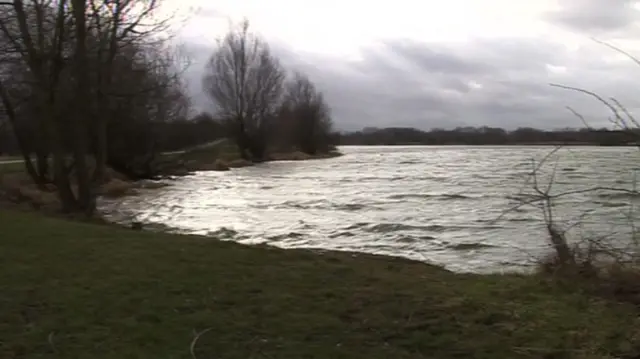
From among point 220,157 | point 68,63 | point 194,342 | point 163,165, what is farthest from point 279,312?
point 220,157

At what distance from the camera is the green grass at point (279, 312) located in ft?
14.5

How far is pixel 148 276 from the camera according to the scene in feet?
21.8

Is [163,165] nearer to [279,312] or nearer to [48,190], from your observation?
[48,190]

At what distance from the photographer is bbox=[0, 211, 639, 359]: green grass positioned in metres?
4.41

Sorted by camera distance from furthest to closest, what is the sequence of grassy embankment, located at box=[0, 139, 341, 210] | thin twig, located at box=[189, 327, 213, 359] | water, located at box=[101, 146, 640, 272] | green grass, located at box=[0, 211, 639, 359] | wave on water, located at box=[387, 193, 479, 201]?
wave on water, located at box=[387, 193, 479, 201], grassy embankment, located at box=[0, 139, 341, 210], water, located at box=[101, 146, 640, 272], green grass, located at box=[0, 211, 639, 359], thin twig, located at box=[189, 327, 213, 359]

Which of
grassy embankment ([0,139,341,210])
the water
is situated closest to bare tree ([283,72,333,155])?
grassy embankment ([0,139,341,210])

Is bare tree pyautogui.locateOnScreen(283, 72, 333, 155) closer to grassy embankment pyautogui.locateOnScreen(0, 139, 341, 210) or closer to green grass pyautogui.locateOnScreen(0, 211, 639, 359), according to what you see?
grassy embankment pyautogui.locateOnScreen(0, 139, 341, 210)

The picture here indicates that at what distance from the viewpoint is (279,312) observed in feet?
17.4

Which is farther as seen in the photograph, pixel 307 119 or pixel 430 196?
pixel 307 119

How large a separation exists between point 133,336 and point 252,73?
69192 mm

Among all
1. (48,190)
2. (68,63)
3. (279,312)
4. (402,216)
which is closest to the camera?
(279,312)

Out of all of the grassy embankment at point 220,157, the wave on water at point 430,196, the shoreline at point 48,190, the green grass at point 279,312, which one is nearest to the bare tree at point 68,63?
the shoreline at point 48,190

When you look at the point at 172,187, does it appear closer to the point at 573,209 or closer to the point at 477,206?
the point at 477,206

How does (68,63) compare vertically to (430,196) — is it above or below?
above
